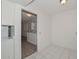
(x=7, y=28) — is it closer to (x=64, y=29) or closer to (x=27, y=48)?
(x=27, y=48)

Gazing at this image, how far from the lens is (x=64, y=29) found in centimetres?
304

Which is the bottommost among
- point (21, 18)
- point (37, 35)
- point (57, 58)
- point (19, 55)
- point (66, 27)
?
point (57, 58)

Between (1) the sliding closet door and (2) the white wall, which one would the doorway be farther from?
(2) the white wall

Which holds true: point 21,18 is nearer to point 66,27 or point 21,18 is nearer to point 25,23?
point 25,23

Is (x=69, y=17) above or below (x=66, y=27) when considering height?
above

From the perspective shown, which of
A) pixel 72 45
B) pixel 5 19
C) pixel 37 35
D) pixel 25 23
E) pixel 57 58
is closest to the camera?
pixel 5 19

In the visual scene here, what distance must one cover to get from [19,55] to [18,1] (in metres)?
1.21

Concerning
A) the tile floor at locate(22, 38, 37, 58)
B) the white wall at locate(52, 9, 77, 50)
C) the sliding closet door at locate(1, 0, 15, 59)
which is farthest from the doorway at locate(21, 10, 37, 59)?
the white wall at locate(52, 9, 77, 50)

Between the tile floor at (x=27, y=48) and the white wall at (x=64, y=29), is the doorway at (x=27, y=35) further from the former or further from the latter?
the white wall at (x=64, y=29)

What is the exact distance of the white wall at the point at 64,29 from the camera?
2738 millimetres

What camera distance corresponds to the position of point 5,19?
1388 millimetres

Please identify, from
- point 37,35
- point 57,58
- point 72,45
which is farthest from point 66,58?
point 37,35

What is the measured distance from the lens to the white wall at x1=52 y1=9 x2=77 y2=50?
2.74 meters

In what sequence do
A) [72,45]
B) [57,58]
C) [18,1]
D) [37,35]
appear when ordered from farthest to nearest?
[72,45] → [37,35] → [57,58] → [18,1]
